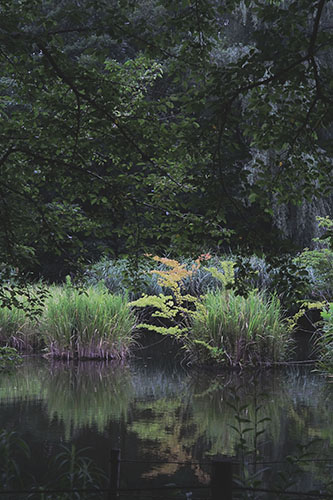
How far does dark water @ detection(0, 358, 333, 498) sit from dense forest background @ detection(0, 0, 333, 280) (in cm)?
95

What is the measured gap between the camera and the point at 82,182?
358 centimetres

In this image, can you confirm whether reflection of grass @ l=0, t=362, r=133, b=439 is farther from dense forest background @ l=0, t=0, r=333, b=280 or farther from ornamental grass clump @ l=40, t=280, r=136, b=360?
dense forest background @ l=0, t=0, r=333, b=280

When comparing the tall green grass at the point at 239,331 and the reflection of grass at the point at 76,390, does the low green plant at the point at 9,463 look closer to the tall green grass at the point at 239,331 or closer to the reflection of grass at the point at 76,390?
the reflection of grass at the point at 76,390

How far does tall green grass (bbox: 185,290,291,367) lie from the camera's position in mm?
7906

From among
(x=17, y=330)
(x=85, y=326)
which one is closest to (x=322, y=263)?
(x=85, y=326)

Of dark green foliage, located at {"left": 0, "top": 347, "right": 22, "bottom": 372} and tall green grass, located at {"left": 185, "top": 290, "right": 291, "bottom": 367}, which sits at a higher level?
tall green grass, located at {"left": 185, "top": 290, "right": 291, "bottom": 367}

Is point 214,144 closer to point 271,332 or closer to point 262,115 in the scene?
point 262,115

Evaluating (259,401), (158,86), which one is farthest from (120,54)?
(259,401)

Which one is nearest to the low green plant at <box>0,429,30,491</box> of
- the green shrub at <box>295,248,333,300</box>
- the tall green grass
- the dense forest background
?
the dense forest background

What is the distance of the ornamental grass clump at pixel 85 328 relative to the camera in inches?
356

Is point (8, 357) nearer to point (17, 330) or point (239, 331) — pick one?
point (239, 331)

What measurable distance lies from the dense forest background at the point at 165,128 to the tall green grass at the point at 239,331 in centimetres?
394

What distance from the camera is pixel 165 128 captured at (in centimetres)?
371

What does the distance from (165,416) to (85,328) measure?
3841 millimetres
